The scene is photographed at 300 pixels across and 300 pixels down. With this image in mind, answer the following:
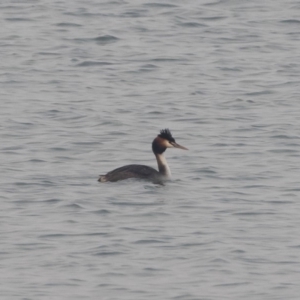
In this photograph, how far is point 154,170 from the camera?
1750cm

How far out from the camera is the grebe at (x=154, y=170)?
17.0 m

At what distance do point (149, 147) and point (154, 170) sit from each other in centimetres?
234

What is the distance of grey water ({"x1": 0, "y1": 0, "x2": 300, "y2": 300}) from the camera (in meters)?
13.1

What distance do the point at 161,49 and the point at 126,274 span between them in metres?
15.7

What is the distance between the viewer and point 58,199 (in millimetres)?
16109

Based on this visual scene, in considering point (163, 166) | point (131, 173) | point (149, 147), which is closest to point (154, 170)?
point (163, 166)

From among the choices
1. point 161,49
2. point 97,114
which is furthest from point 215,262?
point 161,49

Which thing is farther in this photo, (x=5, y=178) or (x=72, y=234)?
(x=5, y=178)

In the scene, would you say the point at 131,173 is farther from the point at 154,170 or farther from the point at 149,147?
the point at 149,147

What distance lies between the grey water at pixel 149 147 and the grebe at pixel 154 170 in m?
0.13

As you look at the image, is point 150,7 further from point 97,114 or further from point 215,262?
point 215,262

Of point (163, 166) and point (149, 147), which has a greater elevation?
point (163, 166)

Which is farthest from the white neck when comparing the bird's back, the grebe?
the bird's back

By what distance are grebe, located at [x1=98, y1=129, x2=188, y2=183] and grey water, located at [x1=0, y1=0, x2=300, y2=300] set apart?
0.41 feet
